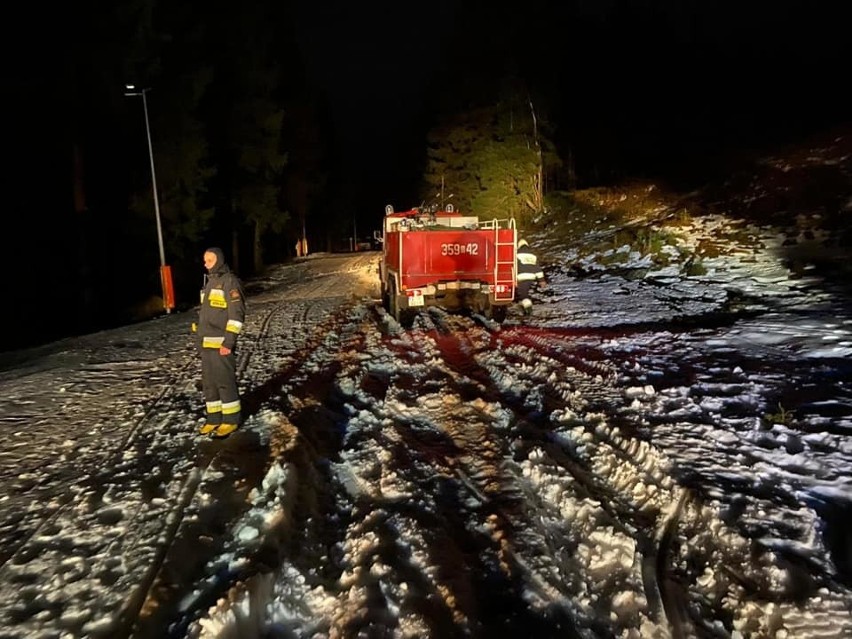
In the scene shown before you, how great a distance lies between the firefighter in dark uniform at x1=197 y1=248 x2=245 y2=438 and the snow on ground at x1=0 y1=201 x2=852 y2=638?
274 millimetres

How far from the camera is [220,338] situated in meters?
6.29

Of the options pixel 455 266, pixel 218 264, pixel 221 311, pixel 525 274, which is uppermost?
pixel 218 264

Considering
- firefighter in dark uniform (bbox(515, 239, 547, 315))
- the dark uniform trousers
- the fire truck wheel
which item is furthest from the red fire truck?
the dark uniform trousers

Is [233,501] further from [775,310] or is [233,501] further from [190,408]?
[775,310]

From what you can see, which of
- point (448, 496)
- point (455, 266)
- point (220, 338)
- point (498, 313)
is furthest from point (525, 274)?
point (448, 496)

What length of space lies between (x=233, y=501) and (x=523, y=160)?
32709 millimetres

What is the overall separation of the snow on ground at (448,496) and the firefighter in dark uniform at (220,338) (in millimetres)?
274

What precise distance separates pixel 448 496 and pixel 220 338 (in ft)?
9.95

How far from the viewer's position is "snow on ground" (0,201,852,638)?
11.5 ft

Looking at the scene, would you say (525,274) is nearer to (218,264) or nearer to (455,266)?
(455,266)

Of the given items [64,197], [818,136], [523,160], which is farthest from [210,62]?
[818,136]

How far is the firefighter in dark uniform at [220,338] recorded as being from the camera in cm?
623

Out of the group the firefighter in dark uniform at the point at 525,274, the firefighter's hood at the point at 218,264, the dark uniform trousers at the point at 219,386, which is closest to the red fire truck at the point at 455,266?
the firefighter in dark uniform at the point at 525,274

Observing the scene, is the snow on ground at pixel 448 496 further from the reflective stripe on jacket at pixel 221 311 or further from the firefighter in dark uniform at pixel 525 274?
the firefighter in dark uniform at pixel 525 274
